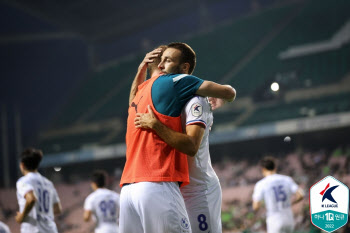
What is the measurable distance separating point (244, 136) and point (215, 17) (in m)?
9.51

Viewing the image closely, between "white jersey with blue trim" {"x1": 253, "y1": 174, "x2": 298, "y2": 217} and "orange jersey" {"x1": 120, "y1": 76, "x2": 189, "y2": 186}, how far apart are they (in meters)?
5.24

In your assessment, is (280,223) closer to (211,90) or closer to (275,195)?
(275,195)

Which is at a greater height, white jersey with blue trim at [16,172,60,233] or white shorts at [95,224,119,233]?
white jersey with blue trim at [16,172,60,233]

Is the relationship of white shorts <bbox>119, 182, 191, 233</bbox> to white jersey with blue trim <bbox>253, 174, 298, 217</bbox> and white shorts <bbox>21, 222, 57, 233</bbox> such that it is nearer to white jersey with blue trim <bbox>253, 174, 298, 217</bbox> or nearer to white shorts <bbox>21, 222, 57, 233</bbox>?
white shorts <bbox>21, 222, 57, 233</bbox>

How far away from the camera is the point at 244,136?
22.6 m

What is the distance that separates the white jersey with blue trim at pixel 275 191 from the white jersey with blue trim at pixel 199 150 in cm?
480

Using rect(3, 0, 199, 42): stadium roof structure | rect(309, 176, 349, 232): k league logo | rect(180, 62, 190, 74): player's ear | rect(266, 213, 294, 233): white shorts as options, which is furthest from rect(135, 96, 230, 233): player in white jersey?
rect(3, 0, 199, 42): stadium roof structure

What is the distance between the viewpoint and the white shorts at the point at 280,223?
786 cm

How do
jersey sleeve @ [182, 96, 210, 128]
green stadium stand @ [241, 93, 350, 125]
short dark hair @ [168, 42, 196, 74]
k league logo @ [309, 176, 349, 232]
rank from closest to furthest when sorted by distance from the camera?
jersey sleeve @ [182, 96, 210, 128] < short dark hair @ [168, 42, 196, 74] < k league logo @ [309, 176, 349, 232] < green stadium stand @ [241, 93, 350, 125]

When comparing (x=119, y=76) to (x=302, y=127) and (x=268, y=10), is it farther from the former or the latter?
(x=302, y=127)

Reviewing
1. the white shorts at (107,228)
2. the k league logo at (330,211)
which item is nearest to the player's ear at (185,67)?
the white shorts at (107,228)

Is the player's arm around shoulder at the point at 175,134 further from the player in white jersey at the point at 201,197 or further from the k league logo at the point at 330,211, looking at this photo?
the k league logo at the point at 330,211

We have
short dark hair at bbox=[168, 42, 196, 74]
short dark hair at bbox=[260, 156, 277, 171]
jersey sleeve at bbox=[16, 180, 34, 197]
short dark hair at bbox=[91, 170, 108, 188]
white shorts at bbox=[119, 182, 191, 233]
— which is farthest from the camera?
short dark hair at bbox=[91, 170, 108, 188]

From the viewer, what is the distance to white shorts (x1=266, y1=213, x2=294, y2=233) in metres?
7.86
